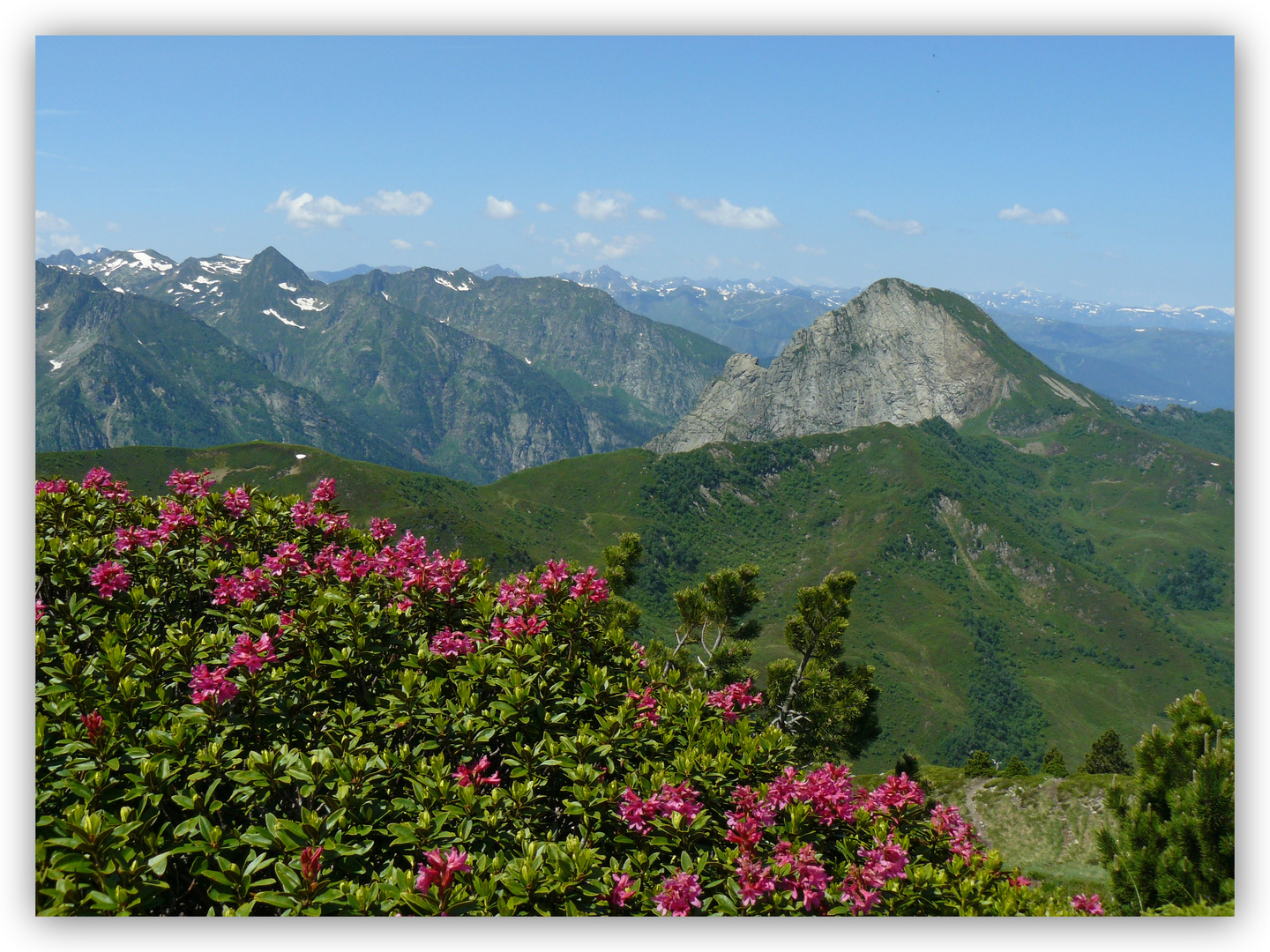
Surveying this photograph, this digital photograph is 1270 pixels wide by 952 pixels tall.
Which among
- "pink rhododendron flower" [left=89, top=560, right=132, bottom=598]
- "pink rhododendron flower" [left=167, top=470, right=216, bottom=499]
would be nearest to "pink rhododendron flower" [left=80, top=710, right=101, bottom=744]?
"pink rhododendron flower" [left=89, top=560, right=132, bottom=598]

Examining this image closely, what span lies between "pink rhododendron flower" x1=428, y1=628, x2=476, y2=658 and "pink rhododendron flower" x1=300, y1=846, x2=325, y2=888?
2.64 metres

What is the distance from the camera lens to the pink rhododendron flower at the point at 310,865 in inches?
243

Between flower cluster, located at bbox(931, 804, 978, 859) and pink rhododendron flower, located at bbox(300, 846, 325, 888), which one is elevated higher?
pink rhododendron flower, located at bbox(300, 846, 325, 888)

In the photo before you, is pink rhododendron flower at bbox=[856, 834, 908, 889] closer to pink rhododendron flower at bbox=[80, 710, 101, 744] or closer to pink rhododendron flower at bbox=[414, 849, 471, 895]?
pink rhododendron flower at bbox=[414, 849, 471, 895]

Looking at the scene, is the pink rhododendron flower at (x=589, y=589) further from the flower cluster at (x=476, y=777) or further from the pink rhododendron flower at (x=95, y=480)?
the pink rhododendron flower at (x=95, y=480)

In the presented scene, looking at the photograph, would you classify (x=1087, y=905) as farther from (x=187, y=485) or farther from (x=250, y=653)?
(x=187, y=485)

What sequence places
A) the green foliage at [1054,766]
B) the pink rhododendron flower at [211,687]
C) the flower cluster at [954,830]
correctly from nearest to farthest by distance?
the pink rhododendron flower at [211,687]
the flower cluster at [954,830]
the green foliage at [1054,766]

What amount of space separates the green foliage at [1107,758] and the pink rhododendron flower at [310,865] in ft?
235

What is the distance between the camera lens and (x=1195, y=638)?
187 m

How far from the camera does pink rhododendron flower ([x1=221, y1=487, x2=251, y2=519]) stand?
37.9 ft

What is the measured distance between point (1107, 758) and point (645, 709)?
2874 inches

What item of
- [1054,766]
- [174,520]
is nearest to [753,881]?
[174,520]

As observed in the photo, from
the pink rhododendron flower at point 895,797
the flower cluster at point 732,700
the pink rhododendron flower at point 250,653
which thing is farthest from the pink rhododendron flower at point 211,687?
the pink rhododendron flower at point 895,797

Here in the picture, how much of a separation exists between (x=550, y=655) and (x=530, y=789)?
73.6 inches
